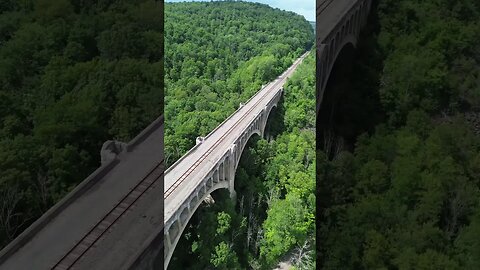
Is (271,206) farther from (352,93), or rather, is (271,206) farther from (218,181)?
(352,93)

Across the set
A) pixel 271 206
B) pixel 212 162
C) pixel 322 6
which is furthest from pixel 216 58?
pixel 322 6

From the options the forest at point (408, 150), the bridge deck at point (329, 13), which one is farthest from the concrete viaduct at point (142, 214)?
the bridge deck at point (329, 13)

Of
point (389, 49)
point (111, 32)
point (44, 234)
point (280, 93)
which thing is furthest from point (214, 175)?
point (389, 49)

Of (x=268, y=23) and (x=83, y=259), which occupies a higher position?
(x=268, y=23)

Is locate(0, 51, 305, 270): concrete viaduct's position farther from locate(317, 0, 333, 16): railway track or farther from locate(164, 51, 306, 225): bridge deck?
locate(317, 0, 333, 16): railway track

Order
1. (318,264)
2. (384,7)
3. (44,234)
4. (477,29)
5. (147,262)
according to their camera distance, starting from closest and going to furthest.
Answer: (147,262), (44,234), (318,264), (477,29), (384,7)

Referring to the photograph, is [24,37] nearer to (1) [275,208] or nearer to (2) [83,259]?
(2) [83,259]

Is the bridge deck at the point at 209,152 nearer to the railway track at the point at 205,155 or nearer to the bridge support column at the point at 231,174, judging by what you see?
the railway track at the point at 205,155
